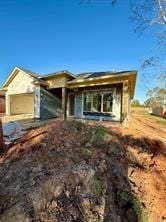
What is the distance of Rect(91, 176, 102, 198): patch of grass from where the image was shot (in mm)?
4055

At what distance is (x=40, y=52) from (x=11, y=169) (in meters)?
16.7

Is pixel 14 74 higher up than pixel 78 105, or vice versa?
pixel 14 74

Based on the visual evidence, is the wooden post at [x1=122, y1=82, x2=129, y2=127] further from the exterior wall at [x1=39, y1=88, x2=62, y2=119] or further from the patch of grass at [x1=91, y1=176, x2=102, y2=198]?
the patch of grass at [x1=91, y1=176, x2=102, y2=198]

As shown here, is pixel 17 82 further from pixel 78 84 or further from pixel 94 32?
pixel 94 32

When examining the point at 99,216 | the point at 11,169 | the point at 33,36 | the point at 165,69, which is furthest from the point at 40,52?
the point at 99,216

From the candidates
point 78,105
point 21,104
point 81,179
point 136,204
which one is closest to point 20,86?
point 21,104

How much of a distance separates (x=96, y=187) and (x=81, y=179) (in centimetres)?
37

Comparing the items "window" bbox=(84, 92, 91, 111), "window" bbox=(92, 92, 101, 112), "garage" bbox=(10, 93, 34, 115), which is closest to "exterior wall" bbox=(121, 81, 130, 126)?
"window" bbox=(92, 92, 101, 112)

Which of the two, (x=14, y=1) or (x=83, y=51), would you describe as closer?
(x=14, y=1)

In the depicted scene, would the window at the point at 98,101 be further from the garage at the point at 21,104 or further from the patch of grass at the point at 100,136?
the patch of grass at the point at 100,136

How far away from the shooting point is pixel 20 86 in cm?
2006

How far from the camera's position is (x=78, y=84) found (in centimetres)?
1642

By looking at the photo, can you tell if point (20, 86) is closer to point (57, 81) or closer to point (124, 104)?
point (57, 81)

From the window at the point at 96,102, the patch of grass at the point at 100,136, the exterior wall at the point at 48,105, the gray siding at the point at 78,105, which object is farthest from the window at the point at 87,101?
the patch of grass at the point at 100,136
